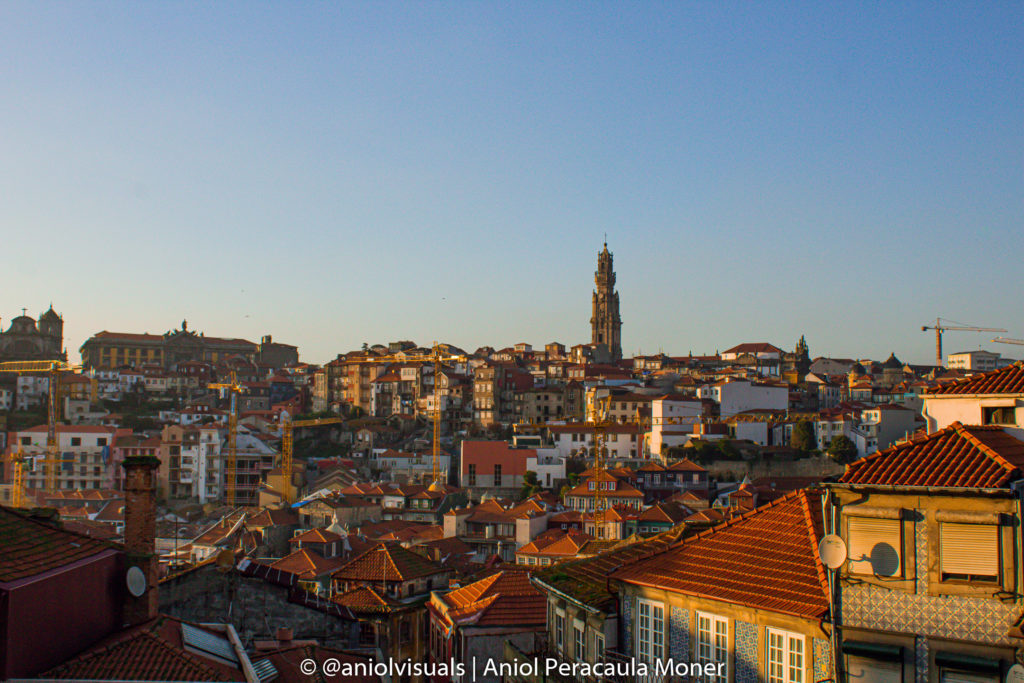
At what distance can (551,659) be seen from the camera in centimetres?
1379

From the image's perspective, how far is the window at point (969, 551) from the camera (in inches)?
351

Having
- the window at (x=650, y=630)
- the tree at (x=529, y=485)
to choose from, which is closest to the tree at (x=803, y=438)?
the tree at (x=529, y=485)

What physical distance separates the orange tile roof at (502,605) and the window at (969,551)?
9.58m

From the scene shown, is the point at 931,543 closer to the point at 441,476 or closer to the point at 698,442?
the point at 698,442

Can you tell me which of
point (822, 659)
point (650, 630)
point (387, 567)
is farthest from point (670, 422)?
point (822, 659)

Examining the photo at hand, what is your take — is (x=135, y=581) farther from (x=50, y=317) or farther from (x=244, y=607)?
(x=50, y=317)

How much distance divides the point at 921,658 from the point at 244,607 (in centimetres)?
1279

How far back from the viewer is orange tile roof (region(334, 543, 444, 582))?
25.5 metres

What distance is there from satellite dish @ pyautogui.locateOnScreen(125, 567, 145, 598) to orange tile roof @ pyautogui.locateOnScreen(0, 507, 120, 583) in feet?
1.50

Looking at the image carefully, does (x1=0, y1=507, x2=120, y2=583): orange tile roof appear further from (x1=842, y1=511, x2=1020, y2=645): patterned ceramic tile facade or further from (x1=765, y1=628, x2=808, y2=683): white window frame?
(x1=842, y1=511, x2=1020, y2=645): patterned ceramic tile facade

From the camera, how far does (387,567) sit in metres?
25.8

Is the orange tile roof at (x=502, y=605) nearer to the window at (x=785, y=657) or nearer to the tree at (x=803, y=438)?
the window at (x=785, y=657)

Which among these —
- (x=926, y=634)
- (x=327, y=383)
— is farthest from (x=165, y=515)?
(x=926, y=634)

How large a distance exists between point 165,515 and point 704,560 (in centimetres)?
6473
